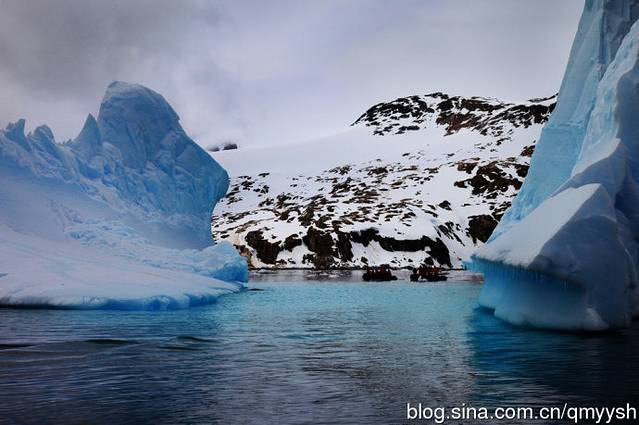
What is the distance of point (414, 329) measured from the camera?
16344mm

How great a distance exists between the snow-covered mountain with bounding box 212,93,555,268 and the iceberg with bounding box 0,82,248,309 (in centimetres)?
4953

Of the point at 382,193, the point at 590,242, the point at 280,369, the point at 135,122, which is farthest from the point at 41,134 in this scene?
the point at 382,193

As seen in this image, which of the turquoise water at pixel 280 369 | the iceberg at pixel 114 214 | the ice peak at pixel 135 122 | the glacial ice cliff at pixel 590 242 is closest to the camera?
the turquoise water at pixel 280 369

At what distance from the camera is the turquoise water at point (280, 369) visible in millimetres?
7102

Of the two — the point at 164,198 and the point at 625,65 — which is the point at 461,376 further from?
the point at 164,198

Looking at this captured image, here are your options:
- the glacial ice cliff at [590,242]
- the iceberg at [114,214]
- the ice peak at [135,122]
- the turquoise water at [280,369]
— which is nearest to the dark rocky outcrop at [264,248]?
the iceberg at [114,214]

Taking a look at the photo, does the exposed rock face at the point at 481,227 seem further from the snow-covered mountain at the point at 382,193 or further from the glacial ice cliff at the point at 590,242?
the glacial ice cliff at the point at 590,242

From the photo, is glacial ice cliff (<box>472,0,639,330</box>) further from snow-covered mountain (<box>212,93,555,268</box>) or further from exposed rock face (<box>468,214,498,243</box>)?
exposed rock face (<box>468,214,498,243</box>)

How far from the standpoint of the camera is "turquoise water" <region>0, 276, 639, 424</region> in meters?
7.10

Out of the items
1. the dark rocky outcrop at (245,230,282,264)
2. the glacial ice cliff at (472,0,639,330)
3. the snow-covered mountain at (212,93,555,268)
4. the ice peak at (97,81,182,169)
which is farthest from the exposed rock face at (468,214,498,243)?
the glacial ice cliff at (472,0,639,330)

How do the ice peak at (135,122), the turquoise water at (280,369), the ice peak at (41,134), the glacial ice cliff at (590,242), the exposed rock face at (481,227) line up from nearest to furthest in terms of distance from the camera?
the turquoise water at (280,369) < the glacial ice cliff at (590,242) < the ice peak at (41,134) < the ice peak at (135,122) < the exposed rock face at (481,227)

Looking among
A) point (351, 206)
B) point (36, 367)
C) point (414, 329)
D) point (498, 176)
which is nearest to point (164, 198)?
point (414, 329)

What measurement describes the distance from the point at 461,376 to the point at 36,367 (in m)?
7.42

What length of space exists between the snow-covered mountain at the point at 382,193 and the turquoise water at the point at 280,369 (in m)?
70.9
